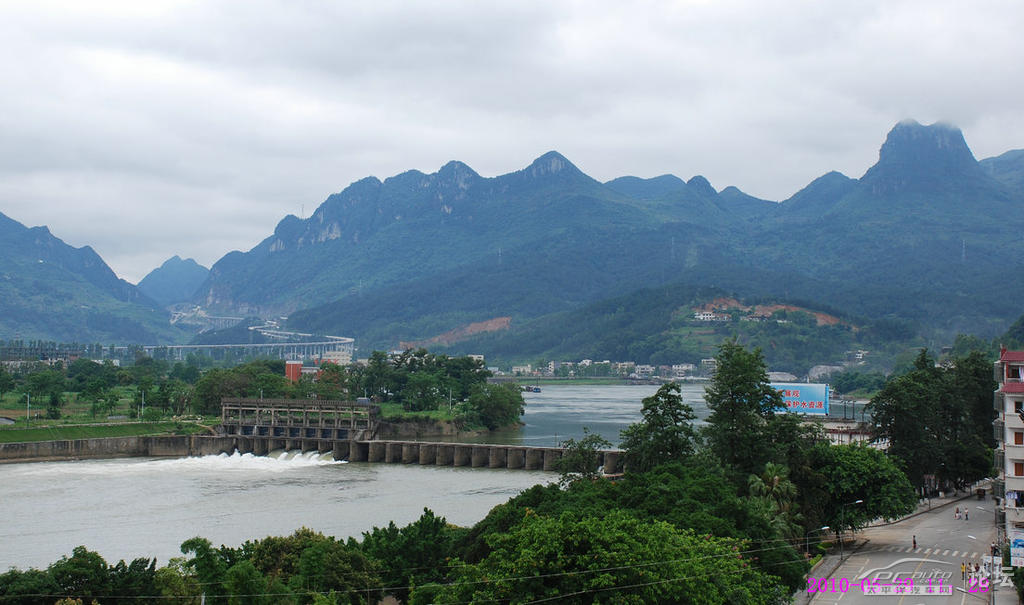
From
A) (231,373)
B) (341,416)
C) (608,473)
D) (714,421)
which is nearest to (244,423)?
(341,416)

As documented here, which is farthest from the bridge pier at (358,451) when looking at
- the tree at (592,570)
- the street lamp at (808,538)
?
the tree at (592,570)

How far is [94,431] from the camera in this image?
8006 cm

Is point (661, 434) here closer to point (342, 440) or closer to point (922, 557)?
point (922, 557)

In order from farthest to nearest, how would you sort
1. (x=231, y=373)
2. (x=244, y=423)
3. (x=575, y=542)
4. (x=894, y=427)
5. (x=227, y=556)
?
1. (x=231, y=373)
2. (x=244, y=423)
3. (x=894, y=427)
4. (x=227, y=556)
5. (x=575, y=542)

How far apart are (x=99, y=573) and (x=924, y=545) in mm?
29533

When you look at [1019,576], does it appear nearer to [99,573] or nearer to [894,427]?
[894,427]

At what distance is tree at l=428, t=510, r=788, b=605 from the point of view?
21875 mm

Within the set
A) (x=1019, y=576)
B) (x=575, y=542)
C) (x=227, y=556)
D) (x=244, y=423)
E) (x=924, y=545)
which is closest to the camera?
(x=575, y=542)

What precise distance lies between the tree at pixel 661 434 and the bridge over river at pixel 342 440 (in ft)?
85.0

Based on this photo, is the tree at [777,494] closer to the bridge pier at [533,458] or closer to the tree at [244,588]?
the tree at [244,588]

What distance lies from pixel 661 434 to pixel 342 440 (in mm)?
43239

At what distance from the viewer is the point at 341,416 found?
298 feet

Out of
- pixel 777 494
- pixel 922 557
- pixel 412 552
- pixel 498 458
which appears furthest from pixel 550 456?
pixel 412 552

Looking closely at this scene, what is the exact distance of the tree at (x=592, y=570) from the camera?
2188 cm
